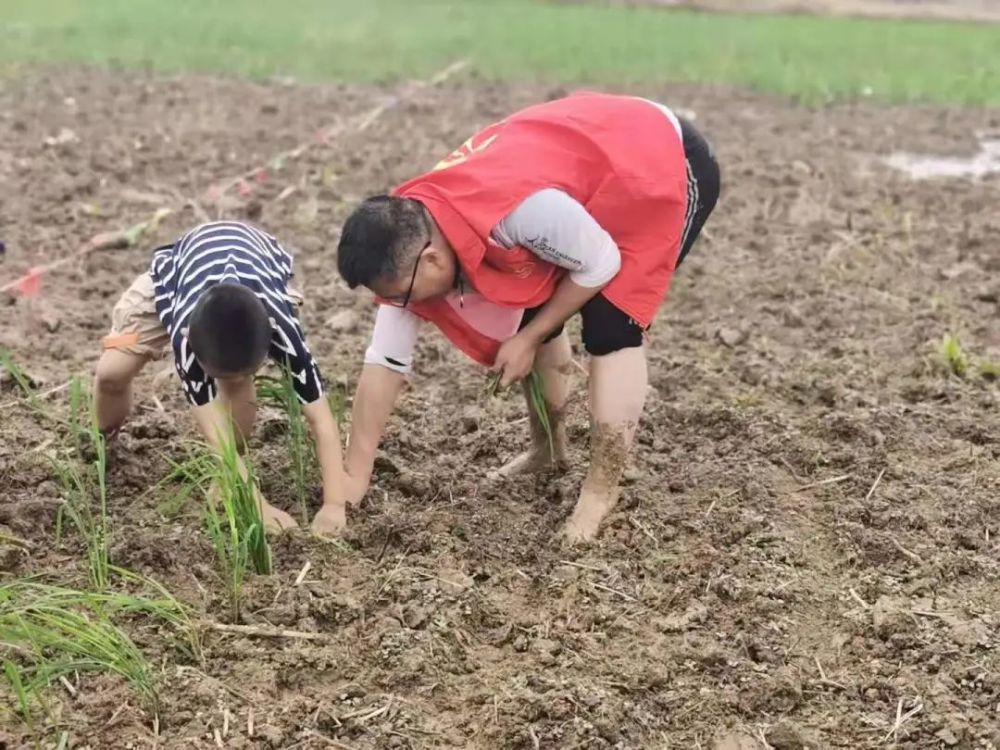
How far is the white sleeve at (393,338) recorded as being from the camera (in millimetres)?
2988

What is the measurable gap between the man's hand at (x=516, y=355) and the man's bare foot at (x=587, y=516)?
388mm

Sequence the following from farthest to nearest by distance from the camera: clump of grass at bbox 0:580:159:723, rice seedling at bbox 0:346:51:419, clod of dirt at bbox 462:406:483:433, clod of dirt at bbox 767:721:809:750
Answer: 1. clod of dirt at bbox 462:406:483:433
2. rice seedling at bbox 0:346:51:419
3. clod of dirt at bbox 767:721:809:750
4. clump of grass at bbox 0:580:159:723

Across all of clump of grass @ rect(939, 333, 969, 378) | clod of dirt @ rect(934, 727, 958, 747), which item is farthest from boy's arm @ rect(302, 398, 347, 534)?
clump of grass @ rect(939, 333, 969, 378)

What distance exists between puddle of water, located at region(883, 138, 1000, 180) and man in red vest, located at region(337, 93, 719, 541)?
442cm

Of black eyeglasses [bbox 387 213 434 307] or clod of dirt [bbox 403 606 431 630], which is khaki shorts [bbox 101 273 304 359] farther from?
clod of dirt [bbox 403 606 431 630]

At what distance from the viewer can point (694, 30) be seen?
50.1ft

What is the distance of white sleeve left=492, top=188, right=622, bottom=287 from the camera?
272 centimetres

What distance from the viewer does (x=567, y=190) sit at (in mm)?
2803

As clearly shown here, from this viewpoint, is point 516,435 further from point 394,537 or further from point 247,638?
point 247,638

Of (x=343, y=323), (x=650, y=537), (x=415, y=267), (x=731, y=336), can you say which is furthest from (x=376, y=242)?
(x=731, y=336)

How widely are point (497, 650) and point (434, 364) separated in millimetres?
1771

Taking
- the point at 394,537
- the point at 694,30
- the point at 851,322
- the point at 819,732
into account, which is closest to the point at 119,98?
the point at 851,322

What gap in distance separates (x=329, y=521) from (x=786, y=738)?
123 centimetres

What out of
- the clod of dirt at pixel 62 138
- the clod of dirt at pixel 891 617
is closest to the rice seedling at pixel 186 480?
the clod of dirt at pixel 891 617
